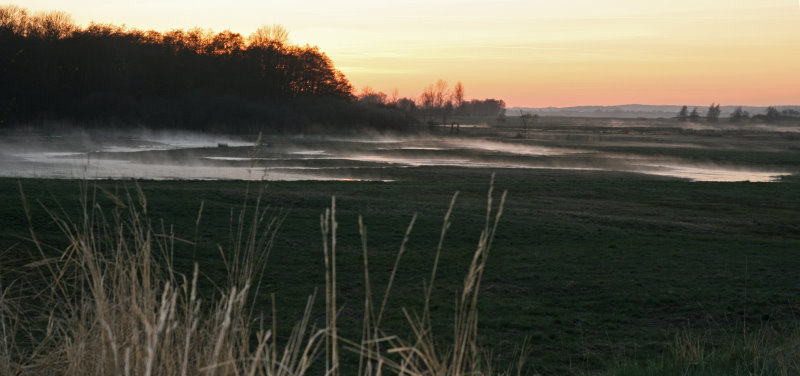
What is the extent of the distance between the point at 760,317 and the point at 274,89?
259ft

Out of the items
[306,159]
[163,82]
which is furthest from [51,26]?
[306,159]

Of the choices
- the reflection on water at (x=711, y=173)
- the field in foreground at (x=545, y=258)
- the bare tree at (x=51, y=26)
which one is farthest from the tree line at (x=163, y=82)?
the field in foreground at (x=545, y=258)

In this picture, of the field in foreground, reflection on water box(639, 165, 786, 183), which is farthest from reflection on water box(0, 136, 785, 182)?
the field in foreground

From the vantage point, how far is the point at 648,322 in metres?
11.0

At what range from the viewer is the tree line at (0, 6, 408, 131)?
217ft

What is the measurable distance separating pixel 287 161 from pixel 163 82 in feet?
130

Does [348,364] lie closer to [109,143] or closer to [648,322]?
[648,322]

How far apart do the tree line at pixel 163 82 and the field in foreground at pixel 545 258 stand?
45727mm

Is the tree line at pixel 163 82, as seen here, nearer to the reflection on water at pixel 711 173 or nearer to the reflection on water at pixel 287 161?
the reflection on water at pixel 287 161

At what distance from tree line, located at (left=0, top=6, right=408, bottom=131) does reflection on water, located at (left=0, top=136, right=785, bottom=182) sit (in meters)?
12.6

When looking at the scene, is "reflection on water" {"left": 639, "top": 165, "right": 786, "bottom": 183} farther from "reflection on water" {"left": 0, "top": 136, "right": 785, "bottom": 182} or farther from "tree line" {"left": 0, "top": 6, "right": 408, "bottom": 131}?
"tree line" {"left": 0, "top": 6, "right": 408, "bottom": 131}

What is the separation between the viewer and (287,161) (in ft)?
136

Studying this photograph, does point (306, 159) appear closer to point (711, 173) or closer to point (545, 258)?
point (711, 173)

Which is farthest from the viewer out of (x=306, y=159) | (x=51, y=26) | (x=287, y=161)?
(x=51, y=26)
